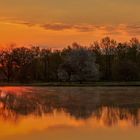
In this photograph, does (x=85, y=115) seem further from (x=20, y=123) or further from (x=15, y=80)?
(x=15, y=80)

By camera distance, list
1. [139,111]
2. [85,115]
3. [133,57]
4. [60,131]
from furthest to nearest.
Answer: [133,57], [139,111], [85,115], [60,131]

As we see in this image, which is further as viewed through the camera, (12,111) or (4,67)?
(4,67)

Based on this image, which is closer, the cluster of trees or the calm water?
the calm water

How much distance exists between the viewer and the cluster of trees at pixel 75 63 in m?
95.2

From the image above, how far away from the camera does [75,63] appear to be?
95.3 meters

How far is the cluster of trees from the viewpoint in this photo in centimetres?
9516

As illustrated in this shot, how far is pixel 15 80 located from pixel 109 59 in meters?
23.0

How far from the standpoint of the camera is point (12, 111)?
95.5 feet

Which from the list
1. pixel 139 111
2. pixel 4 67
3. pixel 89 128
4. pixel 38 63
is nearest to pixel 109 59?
pixel 38 63

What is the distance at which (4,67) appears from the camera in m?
119

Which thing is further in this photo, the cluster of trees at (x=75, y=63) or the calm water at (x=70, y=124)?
the cluster of trees at (x=75, y=63)

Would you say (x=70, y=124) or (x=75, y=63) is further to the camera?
(x=75, y=63)

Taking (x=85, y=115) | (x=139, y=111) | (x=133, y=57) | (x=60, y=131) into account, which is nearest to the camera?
(x=60, y=131)

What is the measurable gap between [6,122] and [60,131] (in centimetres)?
434
